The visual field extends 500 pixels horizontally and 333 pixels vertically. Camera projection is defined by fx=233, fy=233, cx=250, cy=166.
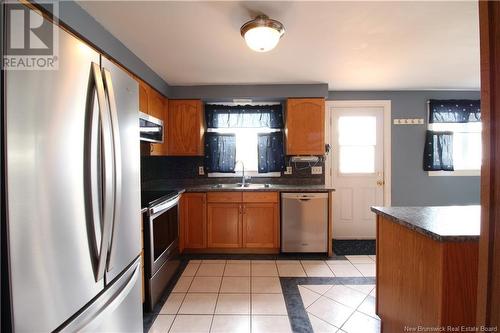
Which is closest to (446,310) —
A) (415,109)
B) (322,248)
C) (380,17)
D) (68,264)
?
(68,264)

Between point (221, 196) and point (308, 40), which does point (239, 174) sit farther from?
point (308, 40)

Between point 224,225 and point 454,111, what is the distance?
3.88 metres

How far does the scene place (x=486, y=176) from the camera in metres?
0.54

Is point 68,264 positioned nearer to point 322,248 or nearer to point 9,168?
point 9,168

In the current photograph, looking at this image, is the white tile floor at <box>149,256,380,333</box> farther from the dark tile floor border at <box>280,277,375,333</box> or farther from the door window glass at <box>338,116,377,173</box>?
the door window glass at <box>338,116,377,173</box>

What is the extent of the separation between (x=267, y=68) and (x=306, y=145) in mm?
1206

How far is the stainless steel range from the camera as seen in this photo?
1970 millimetres

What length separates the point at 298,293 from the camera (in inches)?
87.0

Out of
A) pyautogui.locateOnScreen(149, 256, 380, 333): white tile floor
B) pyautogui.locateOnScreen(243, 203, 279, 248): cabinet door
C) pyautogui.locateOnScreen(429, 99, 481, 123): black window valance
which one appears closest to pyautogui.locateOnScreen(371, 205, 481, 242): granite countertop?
pyautogui.locateOnScreen(149, 256, 380, 333): white tile floor

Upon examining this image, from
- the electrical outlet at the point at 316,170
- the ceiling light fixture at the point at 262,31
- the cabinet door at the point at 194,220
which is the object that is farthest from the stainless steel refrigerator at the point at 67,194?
the electrical outlet at the point at 316,170

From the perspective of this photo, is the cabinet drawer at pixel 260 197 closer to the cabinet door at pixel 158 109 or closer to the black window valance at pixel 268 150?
the black window valance at pixel 268 150

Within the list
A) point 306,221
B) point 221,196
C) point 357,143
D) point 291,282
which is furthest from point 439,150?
point 221,196

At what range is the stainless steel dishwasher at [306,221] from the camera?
3037 mm

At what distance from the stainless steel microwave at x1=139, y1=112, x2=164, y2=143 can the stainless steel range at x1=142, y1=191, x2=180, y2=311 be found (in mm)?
616
